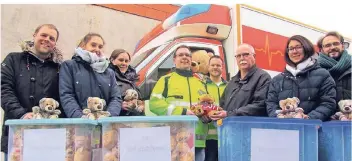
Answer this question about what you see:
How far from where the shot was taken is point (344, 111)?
225 centimetres

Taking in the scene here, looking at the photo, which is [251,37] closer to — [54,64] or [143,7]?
[143,7]

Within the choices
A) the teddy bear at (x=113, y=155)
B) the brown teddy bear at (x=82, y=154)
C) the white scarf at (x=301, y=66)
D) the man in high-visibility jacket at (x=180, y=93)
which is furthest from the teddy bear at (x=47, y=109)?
the white scarf at (x=301, y=66)

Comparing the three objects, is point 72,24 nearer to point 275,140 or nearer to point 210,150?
point 210,150

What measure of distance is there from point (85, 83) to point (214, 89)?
0.88 meters

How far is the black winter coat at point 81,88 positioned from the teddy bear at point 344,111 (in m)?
1.16

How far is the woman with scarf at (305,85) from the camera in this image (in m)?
2.26

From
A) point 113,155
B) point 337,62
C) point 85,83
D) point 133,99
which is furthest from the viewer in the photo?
point 133,99

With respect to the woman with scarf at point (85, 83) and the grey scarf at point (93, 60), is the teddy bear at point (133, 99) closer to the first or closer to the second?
the woman with scarf at point (85, 83)

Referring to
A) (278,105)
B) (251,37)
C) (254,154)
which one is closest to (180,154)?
(254,154)

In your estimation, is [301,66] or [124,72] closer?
[301,66]

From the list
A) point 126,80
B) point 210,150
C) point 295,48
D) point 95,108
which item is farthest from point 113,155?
point 295,48

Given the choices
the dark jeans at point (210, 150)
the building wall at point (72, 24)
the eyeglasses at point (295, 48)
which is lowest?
the dark jeans at point (210, 150)

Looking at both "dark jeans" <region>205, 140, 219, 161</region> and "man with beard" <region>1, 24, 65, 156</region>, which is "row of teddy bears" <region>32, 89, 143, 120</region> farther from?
"dark jeans" <region>205, 140, 219, 161</region>

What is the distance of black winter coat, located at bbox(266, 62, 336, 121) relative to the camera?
2.25m
